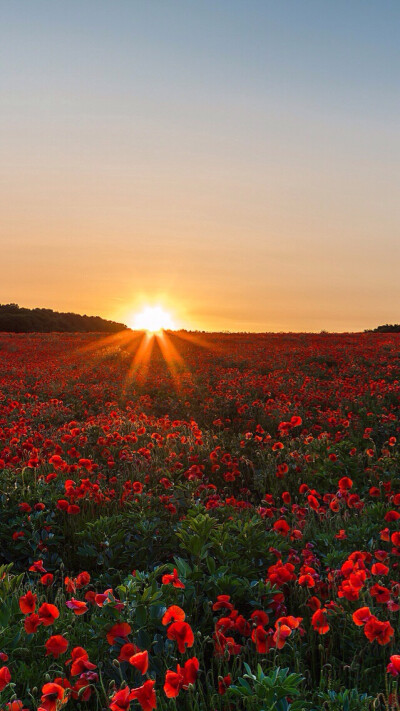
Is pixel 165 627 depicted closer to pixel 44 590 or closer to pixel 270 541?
pixel 270 541

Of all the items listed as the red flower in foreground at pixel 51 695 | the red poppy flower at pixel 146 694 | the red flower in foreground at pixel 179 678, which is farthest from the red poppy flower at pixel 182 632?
the red flower in foreground at pixel 51 695

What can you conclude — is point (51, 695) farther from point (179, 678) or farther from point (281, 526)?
point (281, 526)

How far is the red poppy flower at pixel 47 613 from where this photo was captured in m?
2.64

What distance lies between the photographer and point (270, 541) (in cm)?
404

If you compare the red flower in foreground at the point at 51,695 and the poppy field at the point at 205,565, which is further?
the poppy field at the point at 205,565

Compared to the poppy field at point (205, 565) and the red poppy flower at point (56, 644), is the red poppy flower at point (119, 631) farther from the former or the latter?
the red poppy flower at point (56, 644)

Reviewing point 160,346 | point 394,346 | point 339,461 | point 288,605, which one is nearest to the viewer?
point 288,605

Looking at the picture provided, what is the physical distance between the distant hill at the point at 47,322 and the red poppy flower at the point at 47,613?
47188 mm

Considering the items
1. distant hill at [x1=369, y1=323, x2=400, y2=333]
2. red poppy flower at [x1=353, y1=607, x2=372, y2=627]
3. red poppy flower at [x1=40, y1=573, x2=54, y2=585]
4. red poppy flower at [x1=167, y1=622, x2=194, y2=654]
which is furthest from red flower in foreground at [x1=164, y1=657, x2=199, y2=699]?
distant hill at [x1=369, y1=323, x2=400, y2=333]

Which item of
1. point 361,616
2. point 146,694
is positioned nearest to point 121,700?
point 146,694

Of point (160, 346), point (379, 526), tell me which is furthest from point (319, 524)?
point (160, 346)

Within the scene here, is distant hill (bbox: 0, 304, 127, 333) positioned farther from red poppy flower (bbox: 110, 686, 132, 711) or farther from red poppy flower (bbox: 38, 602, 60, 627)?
red poppy flower (bbox: 110, 686, 132, 711)

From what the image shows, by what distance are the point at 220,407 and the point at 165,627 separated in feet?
28.4

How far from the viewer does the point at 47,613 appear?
2689 millimetres
